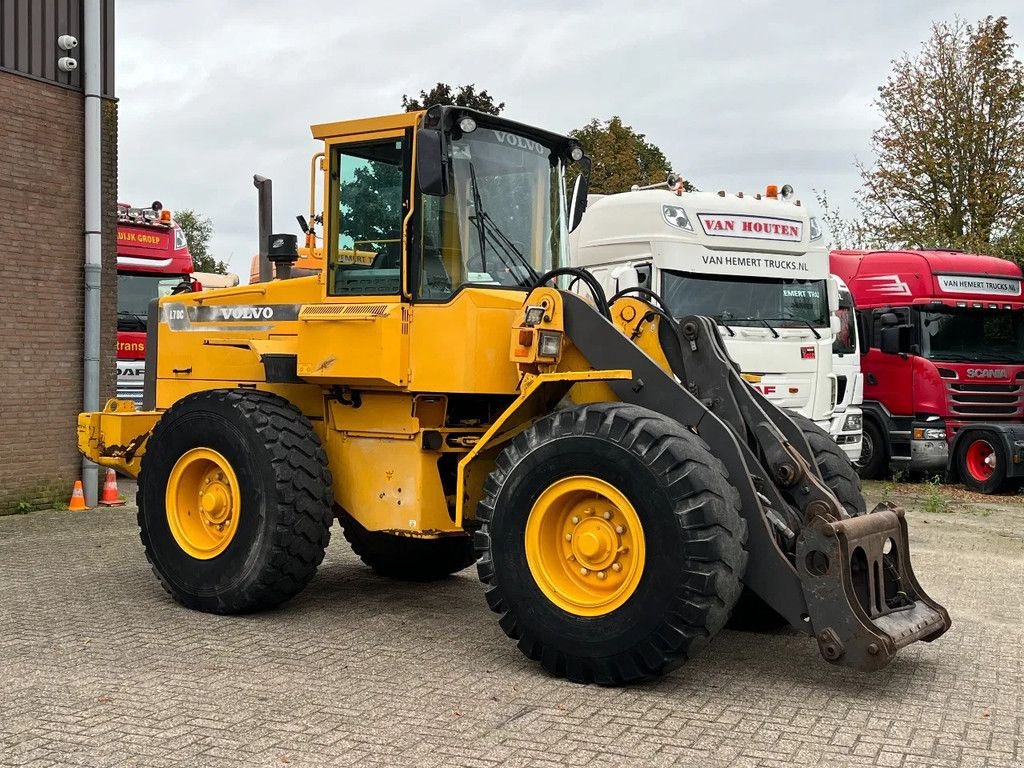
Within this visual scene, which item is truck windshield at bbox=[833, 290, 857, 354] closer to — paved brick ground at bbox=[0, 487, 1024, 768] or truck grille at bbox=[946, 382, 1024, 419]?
truck grille at bbox=[946, 382, 1024, 419]

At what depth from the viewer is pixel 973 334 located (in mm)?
16953

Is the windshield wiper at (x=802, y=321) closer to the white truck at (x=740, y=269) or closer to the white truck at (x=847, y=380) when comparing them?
the white truck at (x=740, y=269)

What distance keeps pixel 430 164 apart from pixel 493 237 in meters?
0.79

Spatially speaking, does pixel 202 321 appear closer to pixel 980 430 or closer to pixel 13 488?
pixel 13 488

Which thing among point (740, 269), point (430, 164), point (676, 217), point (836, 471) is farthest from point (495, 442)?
point (740, 269)

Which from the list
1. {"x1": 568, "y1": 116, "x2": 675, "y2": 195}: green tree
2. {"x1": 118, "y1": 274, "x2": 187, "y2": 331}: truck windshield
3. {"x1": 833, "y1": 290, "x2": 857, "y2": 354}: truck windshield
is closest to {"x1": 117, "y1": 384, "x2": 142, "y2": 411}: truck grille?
{"x1": 118, "y1": 274, "x2": 187, "y2": 331}: truck windshield

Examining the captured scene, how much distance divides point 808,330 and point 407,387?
7823mm

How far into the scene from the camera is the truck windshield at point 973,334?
54.8ft

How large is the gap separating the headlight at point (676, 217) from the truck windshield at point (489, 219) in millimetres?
5528

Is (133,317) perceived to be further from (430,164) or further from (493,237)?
(430,164)

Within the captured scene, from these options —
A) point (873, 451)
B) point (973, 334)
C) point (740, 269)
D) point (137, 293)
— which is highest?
point (740, 269)

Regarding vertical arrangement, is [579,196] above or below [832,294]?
above

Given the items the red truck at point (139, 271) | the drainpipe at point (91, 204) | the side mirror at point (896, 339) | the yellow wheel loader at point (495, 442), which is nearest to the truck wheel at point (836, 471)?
the yellow wheel loader at point (495, 442)

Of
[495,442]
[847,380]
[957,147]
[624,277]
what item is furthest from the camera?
[957,147]
